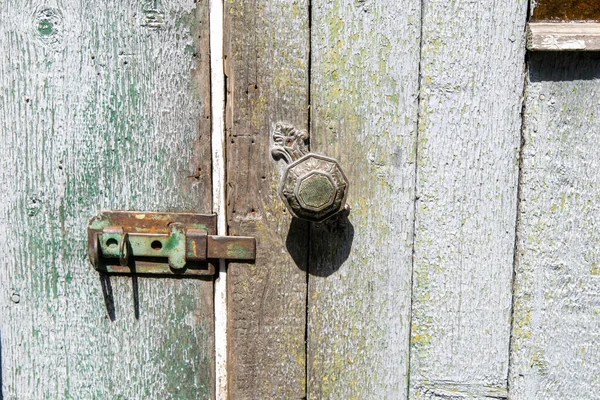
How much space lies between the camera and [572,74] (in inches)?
34.4

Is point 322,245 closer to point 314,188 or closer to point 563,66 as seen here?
point 314,188

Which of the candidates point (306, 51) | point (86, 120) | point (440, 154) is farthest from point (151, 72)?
point (440, 154)

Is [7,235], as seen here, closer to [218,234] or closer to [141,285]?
[141,285]

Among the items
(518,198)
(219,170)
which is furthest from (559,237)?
(219,170)

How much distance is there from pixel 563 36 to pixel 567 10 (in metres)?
0.05

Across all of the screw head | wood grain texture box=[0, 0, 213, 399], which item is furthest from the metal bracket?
the screw head

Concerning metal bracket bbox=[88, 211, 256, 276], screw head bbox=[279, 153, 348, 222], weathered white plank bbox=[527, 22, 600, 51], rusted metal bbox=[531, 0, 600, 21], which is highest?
rusted metal bbox=[531, 0, 600, 21]

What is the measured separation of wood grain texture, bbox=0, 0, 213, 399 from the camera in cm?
93

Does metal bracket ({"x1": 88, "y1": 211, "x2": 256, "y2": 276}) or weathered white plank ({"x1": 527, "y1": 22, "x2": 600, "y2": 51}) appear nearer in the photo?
weathered white plank ({"x1": 527, "y1": 22, "x2": 600, "y2": 51})

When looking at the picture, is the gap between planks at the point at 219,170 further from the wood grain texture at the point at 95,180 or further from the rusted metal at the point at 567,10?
the rusted metal at the point at 567,10

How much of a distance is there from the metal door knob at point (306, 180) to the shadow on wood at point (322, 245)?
1.7 inches

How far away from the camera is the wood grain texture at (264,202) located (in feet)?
2.93

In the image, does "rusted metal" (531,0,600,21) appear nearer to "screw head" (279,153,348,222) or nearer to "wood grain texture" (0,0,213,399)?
"screw head" (279,153,348,222)

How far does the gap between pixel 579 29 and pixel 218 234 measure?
2.02 ft
